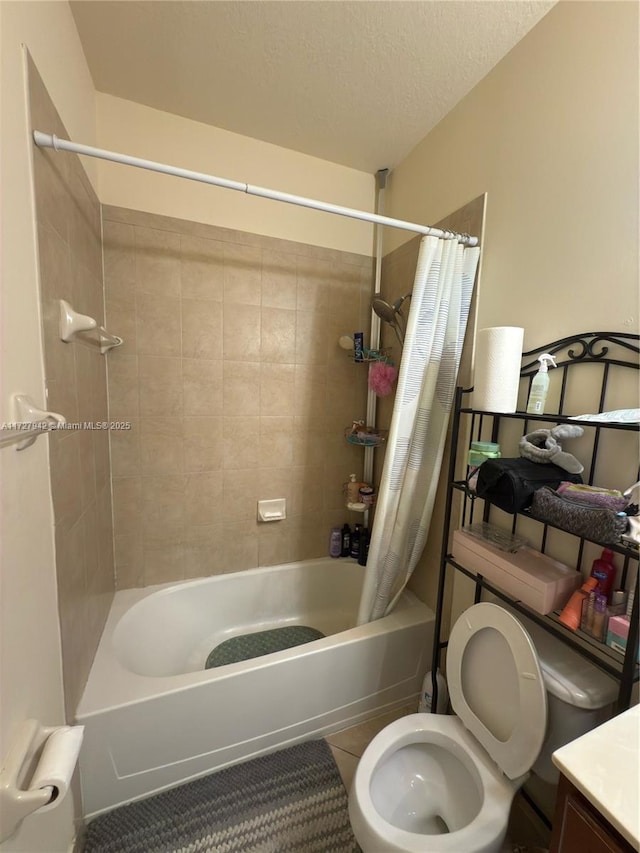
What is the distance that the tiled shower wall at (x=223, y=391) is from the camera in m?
1.55

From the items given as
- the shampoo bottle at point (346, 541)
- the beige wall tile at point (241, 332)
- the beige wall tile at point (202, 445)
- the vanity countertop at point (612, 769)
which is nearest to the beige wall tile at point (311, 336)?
the beige wall tile at point (241, 332)

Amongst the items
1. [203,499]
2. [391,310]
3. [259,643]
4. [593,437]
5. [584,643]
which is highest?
[391,310]

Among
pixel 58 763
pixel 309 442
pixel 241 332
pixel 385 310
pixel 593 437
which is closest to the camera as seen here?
pixel 58 763

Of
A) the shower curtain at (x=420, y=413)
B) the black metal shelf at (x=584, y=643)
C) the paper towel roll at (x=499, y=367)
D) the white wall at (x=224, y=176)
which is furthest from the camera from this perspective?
the white wall at (x=224, y=176)

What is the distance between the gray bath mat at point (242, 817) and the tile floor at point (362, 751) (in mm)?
63

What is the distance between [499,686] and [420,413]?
0.91 m

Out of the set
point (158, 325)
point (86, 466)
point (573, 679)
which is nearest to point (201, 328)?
point (158, 325)

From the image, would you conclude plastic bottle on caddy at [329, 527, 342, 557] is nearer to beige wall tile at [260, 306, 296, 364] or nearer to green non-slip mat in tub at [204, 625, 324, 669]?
green non-slip mat in tub at [204, 625, 324, 669]

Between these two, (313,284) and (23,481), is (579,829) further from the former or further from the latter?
(313,284)

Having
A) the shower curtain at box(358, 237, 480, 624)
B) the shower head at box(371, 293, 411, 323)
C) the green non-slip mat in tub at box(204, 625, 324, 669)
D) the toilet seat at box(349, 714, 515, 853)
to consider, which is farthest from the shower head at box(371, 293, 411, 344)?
the green non-slip mat in tub at box(204, 625, 324, 669)

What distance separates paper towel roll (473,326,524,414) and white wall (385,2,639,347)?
154 millimetres

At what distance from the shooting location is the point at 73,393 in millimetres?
1087

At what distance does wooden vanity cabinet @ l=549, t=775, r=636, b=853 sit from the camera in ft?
1.77

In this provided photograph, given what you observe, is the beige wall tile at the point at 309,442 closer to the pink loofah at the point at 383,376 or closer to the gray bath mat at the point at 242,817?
the pink loofah at the point at 383,376
